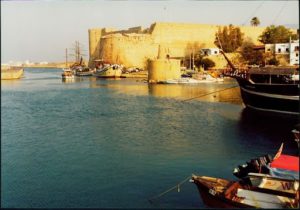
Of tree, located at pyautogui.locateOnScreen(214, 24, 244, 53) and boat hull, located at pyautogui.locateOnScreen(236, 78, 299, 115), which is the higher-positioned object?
tree, located at pyautogui.locateOnScreen(214, 24, 244, 53)

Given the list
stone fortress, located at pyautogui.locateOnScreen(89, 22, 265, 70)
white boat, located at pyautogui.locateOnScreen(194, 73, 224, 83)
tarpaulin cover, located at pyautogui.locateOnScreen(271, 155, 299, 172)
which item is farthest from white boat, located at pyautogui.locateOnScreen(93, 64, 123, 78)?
tarpaulin cover, located at pyautogui.locateOnScreen(271, 155, 299, 172)

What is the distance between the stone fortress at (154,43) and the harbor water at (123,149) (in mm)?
35962

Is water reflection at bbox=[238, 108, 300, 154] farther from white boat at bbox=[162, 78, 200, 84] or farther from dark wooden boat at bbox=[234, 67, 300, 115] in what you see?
white boat at bbox=[162, 78, 200, 84]

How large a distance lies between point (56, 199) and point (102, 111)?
44.5 ft

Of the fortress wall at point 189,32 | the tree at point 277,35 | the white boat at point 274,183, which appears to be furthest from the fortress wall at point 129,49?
the white boat at point 274,183

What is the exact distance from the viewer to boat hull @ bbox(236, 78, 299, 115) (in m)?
18.3

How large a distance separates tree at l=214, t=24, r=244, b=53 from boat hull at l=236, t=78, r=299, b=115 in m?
34.8

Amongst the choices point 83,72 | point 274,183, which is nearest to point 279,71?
point 274,183

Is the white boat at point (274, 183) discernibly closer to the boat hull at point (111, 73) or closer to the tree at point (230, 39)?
the boat hull at point (111, 73)

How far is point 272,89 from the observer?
19.3 metres

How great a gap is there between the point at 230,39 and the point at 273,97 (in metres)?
38.2

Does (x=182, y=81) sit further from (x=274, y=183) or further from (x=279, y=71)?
(x=274, y=183)

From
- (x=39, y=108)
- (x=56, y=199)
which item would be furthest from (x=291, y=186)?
(x=39, y=108)

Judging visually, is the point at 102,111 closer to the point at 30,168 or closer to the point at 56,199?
the point at 30,168
